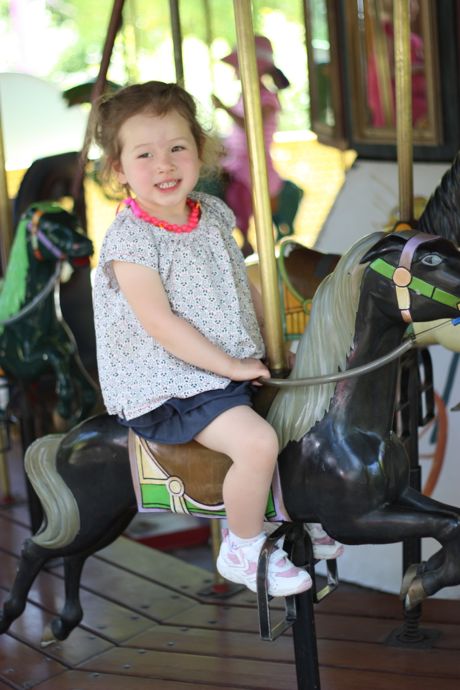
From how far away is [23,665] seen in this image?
106 inches

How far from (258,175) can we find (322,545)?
804 mm

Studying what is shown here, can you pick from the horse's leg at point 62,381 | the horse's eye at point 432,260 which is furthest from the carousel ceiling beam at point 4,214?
the horse's eye at point 432,260

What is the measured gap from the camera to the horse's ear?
192cm

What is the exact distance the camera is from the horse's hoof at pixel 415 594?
1.98 m

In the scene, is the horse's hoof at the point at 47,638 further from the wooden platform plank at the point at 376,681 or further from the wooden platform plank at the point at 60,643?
the wooden platform plank at the point at 376,681

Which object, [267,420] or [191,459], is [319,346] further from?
[191,459]

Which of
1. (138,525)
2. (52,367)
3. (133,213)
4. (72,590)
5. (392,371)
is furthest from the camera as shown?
(138,525)

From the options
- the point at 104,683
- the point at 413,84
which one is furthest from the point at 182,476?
the point at 413,84

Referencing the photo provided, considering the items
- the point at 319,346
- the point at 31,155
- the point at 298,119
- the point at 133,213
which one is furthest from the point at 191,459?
the point at 298,119

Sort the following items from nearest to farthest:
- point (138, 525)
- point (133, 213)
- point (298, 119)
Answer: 1. point (133, 213)
2. point (138, 525)
3. point (298, 119)

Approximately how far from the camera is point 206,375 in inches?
83.4

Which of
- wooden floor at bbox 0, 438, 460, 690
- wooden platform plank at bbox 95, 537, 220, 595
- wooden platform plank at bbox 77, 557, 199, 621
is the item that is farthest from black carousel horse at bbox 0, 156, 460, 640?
wooden platform plank at bbox 95, 537, 220, 595

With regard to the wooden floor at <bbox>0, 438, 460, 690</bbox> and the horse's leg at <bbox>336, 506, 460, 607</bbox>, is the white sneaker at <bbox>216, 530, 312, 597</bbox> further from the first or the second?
the wooden floor at <bbox>0, 438, 460, 690</bbox>

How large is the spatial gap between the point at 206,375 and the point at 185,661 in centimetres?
92
